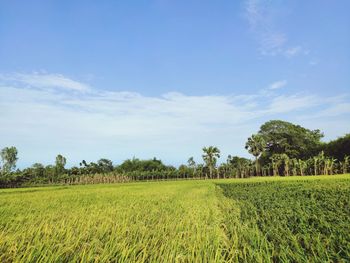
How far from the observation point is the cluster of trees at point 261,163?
211 feet

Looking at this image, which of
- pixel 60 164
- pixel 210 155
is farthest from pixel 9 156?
pixel 210 155

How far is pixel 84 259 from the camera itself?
4.05 metres

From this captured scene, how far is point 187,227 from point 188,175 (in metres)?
85.0

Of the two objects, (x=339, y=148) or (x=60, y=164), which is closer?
(x=339, y=148)

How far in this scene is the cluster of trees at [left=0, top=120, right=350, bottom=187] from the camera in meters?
64.4

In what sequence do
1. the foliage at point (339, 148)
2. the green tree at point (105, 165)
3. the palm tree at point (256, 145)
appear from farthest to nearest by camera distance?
the green tree at point (105, 165) < the palm tree at point (256, 145) < the foliage at point (339, 148)

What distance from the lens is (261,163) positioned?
81.3 metres

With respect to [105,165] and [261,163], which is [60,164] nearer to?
[105,165]

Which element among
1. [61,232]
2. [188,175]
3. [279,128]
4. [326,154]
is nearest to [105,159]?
[188,175]

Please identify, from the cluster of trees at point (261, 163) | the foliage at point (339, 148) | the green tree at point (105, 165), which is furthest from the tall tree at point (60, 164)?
the foliage at point (339, 148)

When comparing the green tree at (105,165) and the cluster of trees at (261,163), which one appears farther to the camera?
the green tree at (105,165)

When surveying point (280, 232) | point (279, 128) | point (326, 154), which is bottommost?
point (280, 232)

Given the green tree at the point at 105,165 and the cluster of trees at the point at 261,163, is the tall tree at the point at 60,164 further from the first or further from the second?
the green tree at the point at 105,165

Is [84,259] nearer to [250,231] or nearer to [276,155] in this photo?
[250,231]
